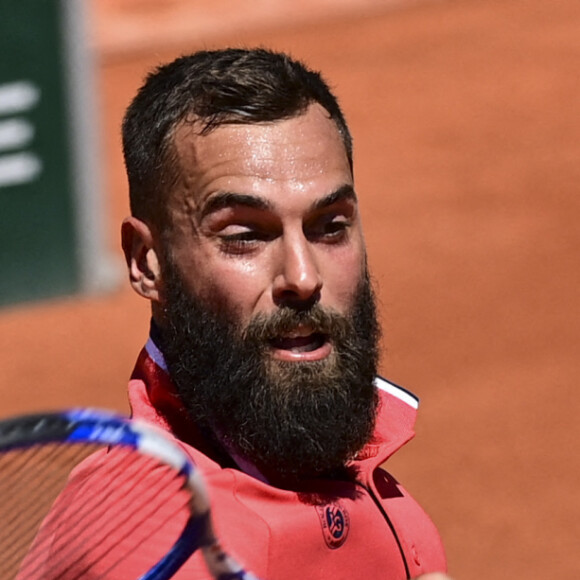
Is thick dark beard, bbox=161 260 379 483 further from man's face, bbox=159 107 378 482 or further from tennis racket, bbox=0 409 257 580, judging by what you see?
tennis racket, bbox=0 409 257 580

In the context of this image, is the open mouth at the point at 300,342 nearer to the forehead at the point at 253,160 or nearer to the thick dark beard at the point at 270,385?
the thick dark beard at the point at 270,385

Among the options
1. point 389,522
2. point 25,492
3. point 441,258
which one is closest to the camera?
point 389,522

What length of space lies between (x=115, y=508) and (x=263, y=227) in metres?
0.68

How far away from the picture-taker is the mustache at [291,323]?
123 inches

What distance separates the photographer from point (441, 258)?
34.1 feet

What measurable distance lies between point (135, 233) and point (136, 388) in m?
0.36

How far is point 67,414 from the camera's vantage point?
2.84 meters

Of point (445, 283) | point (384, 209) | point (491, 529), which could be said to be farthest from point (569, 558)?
point (384, 209)

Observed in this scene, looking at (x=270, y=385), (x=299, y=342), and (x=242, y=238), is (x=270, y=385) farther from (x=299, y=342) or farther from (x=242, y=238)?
(x=242, y=238)

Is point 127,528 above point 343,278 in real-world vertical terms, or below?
below

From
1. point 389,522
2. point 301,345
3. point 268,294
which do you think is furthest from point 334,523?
point 268,294

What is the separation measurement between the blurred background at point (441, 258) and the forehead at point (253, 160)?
4.47 meters

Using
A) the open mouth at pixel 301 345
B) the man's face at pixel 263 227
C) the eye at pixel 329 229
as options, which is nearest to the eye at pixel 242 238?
the man's face at pixel 263 227

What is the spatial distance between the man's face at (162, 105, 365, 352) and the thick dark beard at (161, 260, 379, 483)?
3cm
